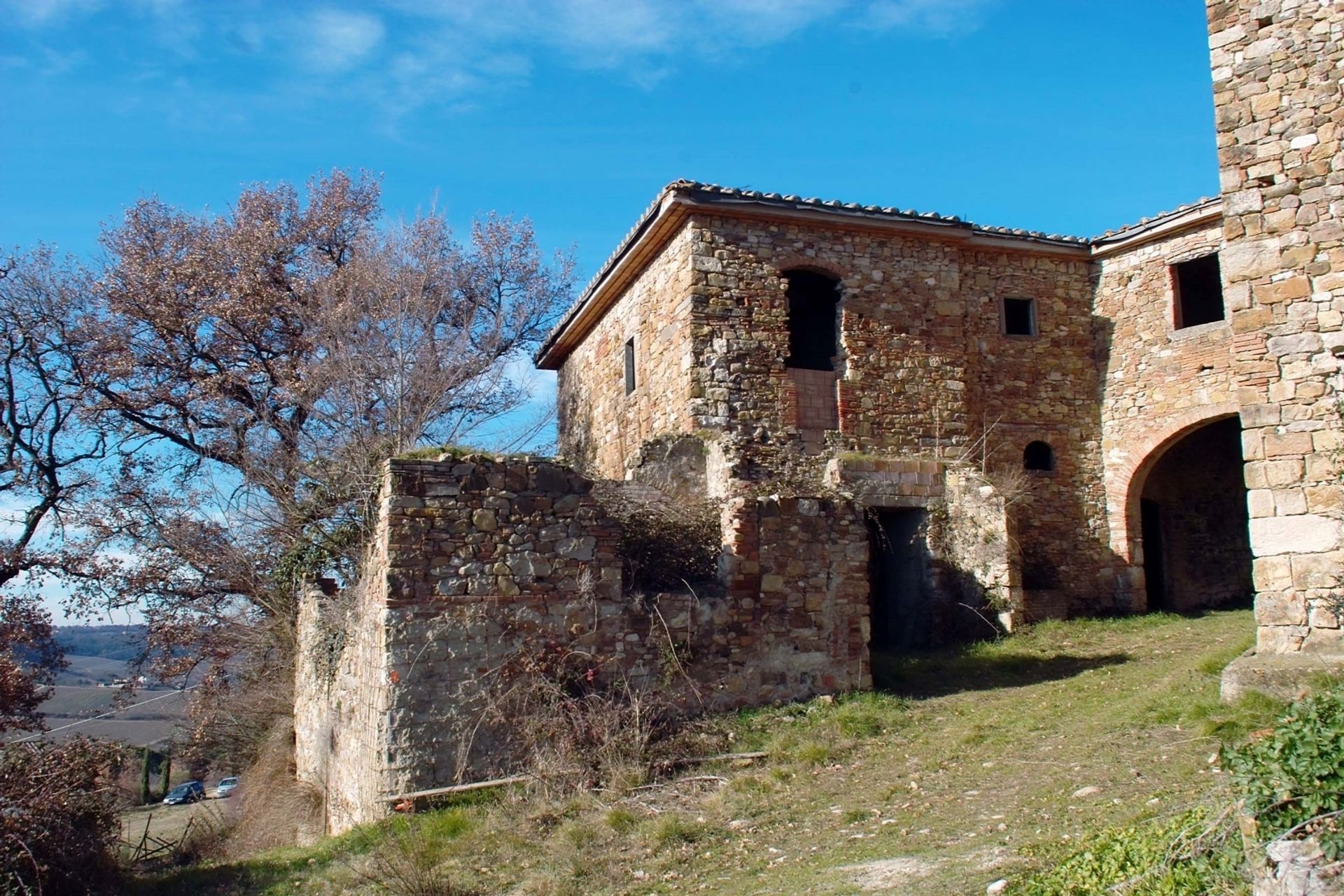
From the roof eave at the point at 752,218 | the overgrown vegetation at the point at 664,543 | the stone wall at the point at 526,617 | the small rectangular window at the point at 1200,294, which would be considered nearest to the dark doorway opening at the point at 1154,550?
the small rectangular window at the point at 1200,294

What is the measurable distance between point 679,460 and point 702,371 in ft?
4.31

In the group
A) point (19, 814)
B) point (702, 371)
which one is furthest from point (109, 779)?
point (702, 371)

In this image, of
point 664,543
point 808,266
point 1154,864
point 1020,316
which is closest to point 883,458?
point 808,266

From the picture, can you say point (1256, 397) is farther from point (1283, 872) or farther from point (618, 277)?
point (618, 277)

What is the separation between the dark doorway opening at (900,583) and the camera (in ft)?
48.4

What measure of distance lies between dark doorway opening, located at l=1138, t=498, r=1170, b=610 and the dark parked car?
68.2 ft

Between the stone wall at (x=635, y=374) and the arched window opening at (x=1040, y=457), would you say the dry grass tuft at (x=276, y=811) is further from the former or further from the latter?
the arched window opening at (x=1040, y=457)

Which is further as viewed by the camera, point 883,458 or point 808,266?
point 808,266

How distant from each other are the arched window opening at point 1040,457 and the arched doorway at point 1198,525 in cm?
162

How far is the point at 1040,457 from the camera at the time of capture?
16891mm

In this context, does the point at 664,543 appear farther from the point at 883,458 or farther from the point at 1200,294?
the point at 1200,294

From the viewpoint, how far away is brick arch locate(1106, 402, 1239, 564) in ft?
52.8

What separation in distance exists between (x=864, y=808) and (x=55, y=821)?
6.06 meters

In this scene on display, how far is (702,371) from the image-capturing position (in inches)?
Answer: 580
